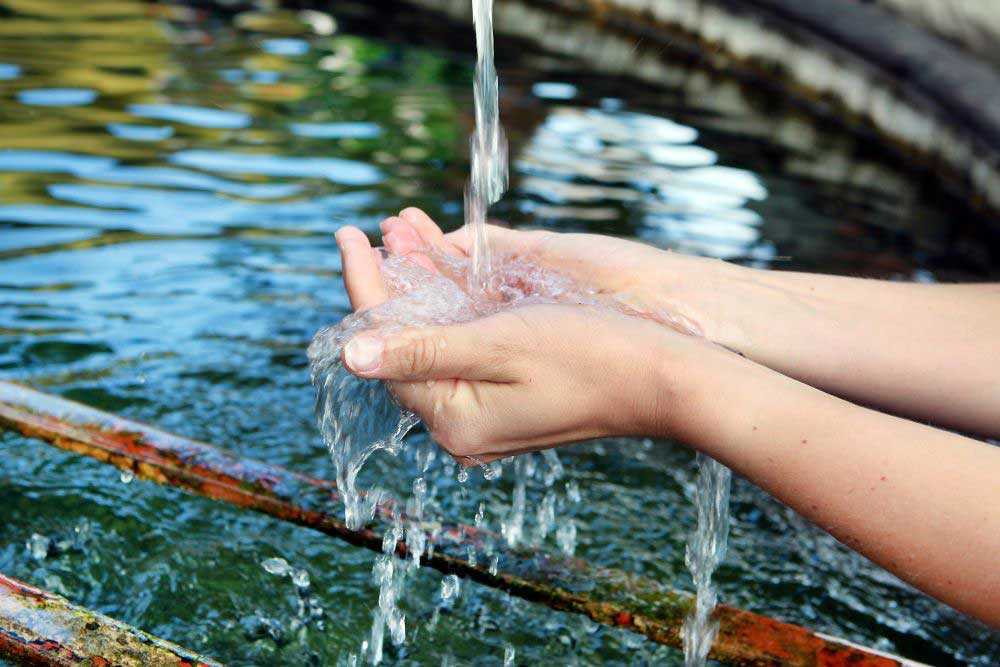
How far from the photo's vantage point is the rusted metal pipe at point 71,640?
5.99 feet

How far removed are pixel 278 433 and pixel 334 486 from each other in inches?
48.7

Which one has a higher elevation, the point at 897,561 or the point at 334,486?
the point at 897,561

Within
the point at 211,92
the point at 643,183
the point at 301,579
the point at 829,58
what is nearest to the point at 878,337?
the point at 301,579

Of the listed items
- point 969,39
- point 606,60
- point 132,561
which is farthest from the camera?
point 606,60

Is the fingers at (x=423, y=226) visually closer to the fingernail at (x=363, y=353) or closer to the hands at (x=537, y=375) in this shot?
the hands at (x=537, y=375)

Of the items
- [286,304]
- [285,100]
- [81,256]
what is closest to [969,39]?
[285,100]

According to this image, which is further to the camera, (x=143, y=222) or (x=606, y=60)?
(x=606, y=60)

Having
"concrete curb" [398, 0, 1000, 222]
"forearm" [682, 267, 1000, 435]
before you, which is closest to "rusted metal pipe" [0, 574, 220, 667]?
"forearm" [682, 267, 1000, 435]

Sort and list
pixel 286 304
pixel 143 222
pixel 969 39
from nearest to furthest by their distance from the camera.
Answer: pixel 286 304, pixel 143 222, pixel 969 39

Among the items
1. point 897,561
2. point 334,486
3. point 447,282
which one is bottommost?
point 334,486

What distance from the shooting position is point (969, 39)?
8.05 metres

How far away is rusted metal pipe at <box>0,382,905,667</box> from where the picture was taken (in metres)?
2.18

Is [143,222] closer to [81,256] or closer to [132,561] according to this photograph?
[81,256]

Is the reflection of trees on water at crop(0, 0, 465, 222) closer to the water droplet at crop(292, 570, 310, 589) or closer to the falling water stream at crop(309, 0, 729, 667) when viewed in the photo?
the water droplet at crop(292, 570, 310, 589)
